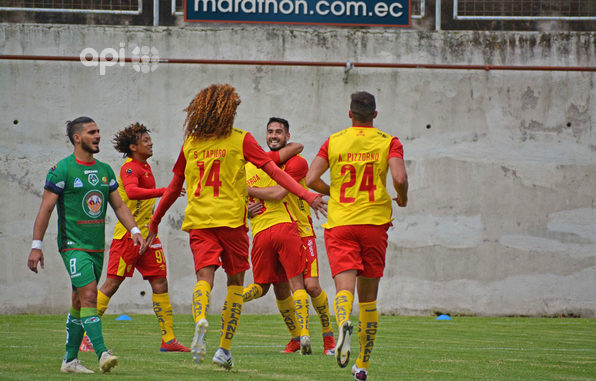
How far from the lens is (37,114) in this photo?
14.7m

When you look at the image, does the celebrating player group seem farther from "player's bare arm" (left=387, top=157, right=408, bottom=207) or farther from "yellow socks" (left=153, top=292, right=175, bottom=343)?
"yellow socks" (left=153, top=292, right=175, bottom=343)

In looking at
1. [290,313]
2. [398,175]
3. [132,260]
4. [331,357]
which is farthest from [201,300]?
[132,260]

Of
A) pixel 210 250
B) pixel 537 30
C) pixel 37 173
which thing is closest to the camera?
pixel 210 250

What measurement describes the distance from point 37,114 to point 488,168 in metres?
8.04

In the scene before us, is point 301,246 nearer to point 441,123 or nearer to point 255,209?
point 255,209

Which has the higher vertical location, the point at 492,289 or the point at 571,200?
the point at 571,200

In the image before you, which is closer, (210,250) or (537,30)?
(210,250)

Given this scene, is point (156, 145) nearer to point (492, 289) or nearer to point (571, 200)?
point (492, 289)

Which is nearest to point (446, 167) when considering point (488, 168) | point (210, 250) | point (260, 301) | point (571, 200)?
point (488, 168)

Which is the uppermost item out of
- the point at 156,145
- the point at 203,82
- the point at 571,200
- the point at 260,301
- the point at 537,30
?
the point at 537,30

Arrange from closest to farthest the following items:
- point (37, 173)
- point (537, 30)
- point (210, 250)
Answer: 1. point (210, 250)
2. point (37, 173)
3. point (537, 30)

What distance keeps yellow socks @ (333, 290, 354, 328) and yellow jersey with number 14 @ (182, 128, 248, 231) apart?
102 centimetres

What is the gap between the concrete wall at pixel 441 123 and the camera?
49.0 ft

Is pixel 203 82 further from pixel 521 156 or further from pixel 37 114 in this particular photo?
pixel 521 156
